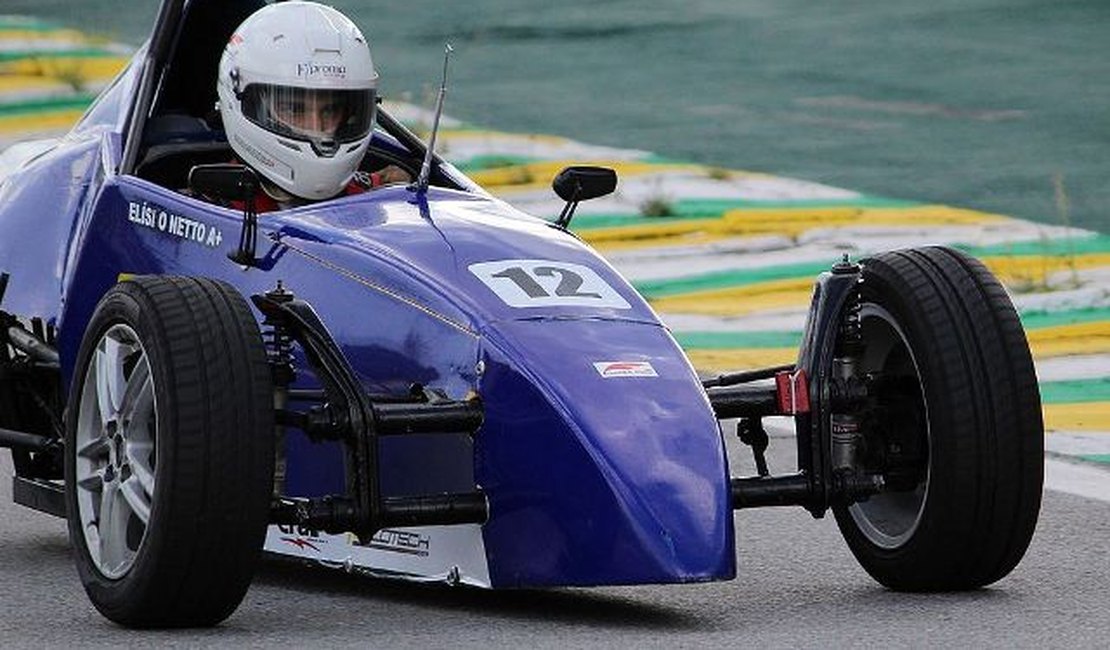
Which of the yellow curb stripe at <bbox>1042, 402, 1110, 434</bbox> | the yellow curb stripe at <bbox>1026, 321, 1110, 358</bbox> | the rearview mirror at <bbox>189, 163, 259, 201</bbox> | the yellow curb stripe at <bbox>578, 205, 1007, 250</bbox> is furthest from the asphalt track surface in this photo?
the yellow curb stripe at <bbox>578, 205, 1007, 250</bbox>

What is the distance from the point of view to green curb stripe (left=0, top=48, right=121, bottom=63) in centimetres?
1909

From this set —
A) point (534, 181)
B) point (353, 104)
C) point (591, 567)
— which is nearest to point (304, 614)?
point (591, 567)

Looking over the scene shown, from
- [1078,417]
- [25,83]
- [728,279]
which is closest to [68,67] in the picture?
[25,83]

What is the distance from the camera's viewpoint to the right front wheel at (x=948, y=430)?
772 centimetres

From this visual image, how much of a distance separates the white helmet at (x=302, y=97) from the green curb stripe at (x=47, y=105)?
369 inches

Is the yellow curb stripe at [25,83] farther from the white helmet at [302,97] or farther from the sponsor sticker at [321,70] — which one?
the sponsor sticker at [321,70]

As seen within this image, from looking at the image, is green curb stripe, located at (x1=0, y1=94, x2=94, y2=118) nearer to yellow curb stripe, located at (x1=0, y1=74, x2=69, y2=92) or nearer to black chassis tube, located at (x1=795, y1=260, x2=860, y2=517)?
yellow curb stripe, located at (x1=0, y1=74, x2=69, y2=92)

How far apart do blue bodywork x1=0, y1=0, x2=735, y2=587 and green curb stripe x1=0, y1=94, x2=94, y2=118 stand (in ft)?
30.2

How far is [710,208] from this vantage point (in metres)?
15.4

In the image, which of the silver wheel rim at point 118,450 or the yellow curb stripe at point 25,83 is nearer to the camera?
the silver wheel rim at point 118,450

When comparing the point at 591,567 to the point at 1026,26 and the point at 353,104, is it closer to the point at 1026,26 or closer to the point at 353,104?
the point at 353,104

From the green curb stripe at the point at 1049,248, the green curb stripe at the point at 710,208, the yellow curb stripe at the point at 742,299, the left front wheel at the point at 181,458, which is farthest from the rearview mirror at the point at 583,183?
the green curb stripe at the point at 710,208

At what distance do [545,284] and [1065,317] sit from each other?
558 centimetres

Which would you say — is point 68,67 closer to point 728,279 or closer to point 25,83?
point 25,83
